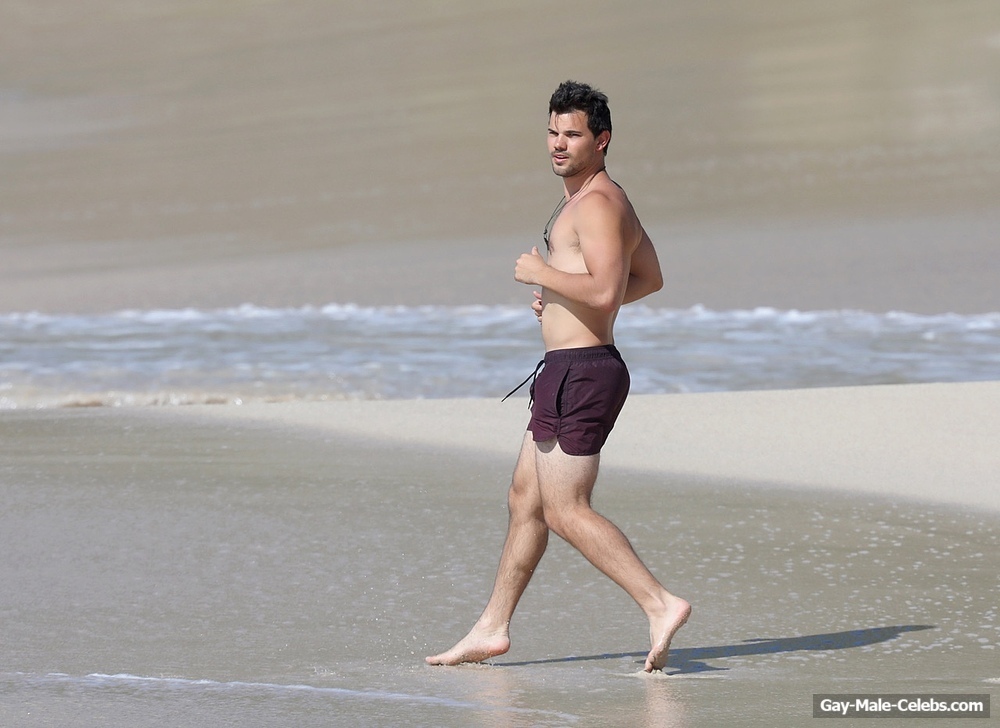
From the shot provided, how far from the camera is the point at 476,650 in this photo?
3.55 meters

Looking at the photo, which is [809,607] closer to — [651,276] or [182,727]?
[651,276]

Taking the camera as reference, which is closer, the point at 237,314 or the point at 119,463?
the point at 119,463

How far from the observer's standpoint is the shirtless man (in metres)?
3.41

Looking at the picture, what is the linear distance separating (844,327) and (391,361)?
3.47 meters

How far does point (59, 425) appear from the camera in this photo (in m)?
6.98

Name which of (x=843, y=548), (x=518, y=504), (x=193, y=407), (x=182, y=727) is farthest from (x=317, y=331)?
(x=182, y=727)

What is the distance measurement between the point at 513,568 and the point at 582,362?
1.70 ft

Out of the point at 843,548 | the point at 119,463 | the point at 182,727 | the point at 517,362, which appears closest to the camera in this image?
the point at 182,727

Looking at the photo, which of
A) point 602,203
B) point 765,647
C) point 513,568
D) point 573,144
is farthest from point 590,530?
point 573,144

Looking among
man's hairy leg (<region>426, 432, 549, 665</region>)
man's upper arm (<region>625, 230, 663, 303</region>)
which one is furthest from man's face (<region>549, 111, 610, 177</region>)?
man's hairy leg (<region>426, 432, 549, 665</region>)

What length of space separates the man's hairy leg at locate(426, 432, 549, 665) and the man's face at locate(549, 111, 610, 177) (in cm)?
61

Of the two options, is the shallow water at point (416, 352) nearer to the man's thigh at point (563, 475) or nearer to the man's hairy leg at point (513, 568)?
the man's hairy leg at point (513, 568)

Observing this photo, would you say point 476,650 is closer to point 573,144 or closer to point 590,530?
A: point 590,530

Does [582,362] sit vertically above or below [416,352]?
above
